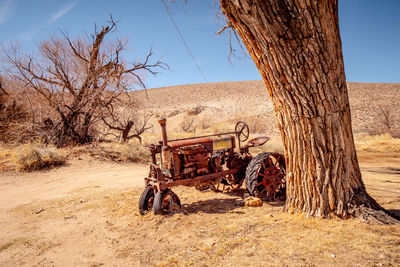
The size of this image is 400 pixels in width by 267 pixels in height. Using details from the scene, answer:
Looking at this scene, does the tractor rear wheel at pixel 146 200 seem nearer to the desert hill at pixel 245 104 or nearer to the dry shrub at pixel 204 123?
the desert hill at pixel 245 104

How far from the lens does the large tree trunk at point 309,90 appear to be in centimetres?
314

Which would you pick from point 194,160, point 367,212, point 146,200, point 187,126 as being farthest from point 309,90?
point 187,126

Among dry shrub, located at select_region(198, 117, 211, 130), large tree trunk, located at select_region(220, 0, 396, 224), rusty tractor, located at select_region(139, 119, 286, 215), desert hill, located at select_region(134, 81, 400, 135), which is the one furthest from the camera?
dry shrub, located at select_region(198, 117, 211, 130)

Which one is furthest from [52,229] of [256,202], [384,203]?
[384,203]

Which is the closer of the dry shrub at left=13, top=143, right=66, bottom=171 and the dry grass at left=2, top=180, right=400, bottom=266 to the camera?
the dry grass at left=2, top=180, right=400, bottom=266

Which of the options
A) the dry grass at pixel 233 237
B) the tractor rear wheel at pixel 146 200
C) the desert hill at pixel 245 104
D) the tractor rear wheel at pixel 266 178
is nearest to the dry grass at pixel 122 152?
the desert hill at pixel 245 104

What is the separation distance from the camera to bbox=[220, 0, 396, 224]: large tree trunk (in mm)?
3145

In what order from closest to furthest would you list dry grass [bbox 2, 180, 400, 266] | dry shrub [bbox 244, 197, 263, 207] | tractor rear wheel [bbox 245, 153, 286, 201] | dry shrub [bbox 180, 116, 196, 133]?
dry grass [bbox 2, 180, 400, 266], dry shrub [bbox 244, 197, 263, 207], tractor rear wheel [bbox 245, 153, 286, 201], dry shrub [bbox 180, 116, 196, 133]

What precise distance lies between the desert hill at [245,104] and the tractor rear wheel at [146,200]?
9259 millimetres

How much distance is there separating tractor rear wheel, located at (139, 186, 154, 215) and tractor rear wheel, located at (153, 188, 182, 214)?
1.00 feet

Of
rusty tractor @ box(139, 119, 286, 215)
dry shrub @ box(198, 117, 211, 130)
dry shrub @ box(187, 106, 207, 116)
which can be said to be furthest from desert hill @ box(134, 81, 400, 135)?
rusty tractor @ box(139, 119, 286, 215)

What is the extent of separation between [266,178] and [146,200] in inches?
90.7

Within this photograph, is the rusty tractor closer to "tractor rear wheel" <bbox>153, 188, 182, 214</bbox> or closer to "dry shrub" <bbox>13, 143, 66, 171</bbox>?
"tractor rear wheel" <bbox>153, 188, 182, 214</bbox>

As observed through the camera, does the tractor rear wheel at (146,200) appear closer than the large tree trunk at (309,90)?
No
